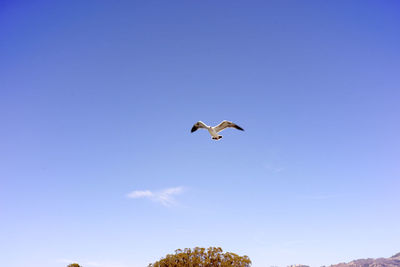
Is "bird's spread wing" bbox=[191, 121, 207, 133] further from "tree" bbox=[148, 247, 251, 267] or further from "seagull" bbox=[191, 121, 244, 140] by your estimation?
"tree" bbox=[148, 247, 251, 267]

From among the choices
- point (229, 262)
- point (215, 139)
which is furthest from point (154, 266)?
point (215, 139)

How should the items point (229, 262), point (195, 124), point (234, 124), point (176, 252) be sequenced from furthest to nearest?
point (176, 252) → point (229, 262) → point (195, 124) → point (234, 124)

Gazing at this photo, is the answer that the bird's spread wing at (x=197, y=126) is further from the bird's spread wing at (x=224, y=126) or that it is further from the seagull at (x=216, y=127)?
the bird's spread wing at (x=224, y=126)

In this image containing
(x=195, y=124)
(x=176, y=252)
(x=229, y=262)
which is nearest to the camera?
(x=195, y=124)

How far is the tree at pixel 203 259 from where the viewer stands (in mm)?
36494

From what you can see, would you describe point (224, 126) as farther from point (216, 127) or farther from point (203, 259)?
point (203, 259)

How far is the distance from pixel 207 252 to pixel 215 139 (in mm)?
22216

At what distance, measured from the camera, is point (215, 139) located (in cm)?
2400

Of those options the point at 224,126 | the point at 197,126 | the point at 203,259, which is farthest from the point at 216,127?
the point at 203,259

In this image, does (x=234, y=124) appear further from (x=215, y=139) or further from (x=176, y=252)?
(x=176, y=252)

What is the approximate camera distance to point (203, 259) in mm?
37344

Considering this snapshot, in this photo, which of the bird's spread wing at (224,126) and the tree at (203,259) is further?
the tree at (203,259)

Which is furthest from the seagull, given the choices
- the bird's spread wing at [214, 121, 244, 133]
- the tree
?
the tree

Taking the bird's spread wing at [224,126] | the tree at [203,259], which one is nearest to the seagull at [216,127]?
the bird's spread wing at [224,126]
